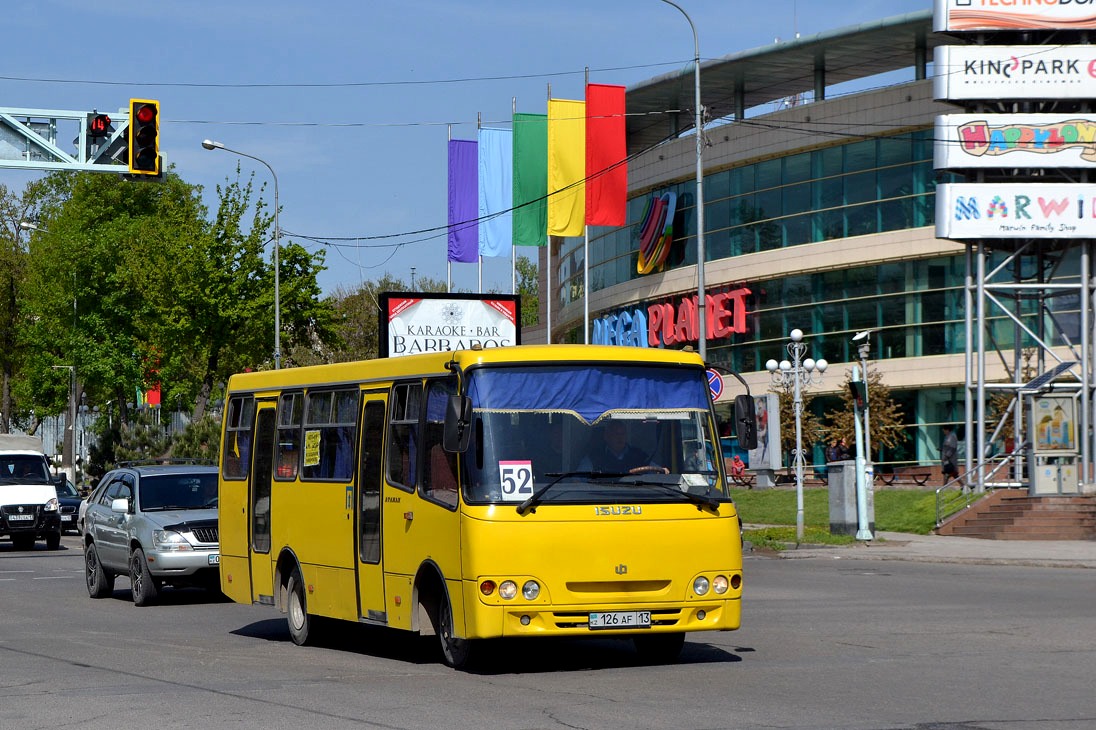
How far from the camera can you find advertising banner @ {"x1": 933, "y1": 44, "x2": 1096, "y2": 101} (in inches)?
1619

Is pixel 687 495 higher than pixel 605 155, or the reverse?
pixel 605 155

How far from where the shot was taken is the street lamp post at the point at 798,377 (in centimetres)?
3403

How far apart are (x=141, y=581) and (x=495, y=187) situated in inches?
1419

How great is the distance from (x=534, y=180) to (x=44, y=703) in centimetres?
4472

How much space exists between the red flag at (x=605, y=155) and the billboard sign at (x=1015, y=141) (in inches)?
543

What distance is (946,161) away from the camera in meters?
41.7

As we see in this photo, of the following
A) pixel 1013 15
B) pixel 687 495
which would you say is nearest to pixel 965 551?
pixel 1013 15

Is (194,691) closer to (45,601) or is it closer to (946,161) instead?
(45,601)

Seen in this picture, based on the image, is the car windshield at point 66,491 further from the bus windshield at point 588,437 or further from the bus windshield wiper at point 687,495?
the bus windshield wiper at point 687,495

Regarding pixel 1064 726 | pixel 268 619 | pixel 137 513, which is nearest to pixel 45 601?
pixel 137 513

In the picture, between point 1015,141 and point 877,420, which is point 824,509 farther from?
point 1015,141

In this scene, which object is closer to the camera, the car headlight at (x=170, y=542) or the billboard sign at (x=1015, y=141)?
the car headlight at (x=170, y=542)

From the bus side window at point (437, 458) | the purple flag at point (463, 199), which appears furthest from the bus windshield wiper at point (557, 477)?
the purple flag at point (463, 199)

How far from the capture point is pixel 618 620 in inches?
475
